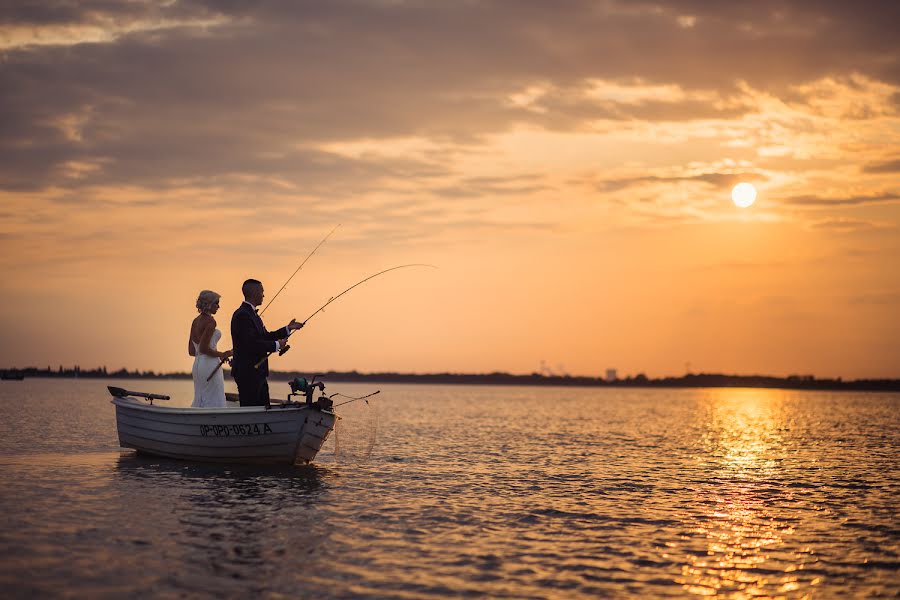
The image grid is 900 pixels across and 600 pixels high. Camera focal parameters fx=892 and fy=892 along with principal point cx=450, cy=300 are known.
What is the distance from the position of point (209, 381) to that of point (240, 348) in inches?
68.8

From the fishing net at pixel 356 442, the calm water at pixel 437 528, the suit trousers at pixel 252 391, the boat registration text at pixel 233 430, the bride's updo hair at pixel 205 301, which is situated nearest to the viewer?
the calm water at pixel 437 528

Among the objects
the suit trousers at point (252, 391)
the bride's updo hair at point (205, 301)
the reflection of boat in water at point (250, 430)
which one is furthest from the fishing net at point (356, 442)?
the bride's updo hair at point (205, 301)

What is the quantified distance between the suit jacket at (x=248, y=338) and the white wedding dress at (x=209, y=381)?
121 cm

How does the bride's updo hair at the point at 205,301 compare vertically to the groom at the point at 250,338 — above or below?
above

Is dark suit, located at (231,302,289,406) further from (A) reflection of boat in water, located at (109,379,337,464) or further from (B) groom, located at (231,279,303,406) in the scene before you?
(A) reflection of boat in water, located at (109,379,337,464)

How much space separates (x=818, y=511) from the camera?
16.3m

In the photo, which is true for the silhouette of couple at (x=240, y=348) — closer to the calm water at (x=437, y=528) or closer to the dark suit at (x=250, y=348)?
the dark suit at (x=250, y=348)

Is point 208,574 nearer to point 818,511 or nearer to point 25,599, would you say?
point 25,599

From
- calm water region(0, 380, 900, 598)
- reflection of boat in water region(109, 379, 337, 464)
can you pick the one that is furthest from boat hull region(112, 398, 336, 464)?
calm water region(0, 380, 900, 598)

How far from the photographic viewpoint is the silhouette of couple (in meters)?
18.2

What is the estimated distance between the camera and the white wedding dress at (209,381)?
19.4 metres

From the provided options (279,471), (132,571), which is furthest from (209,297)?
(132,571)

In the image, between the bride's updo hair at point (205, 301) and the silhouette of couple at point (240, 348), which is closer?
the silhouette of couple at point (240, 348)

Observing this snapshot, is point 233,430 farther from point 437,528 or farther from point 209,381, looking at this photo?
point 437,528
